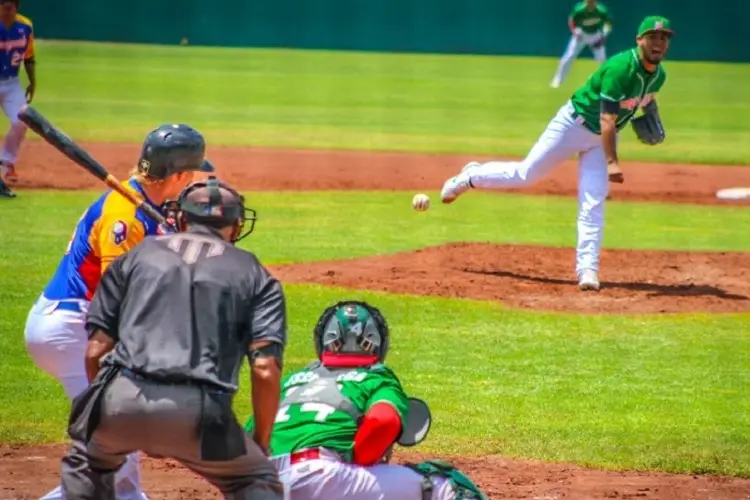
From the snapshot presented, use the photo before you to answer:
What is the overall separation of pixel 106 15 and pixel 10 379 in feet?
112

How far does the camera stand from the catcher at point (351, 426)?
4441 millimetres

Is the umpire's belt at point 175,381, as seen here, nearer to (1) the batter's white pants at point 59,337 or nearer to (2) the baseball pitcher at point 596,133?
Answer: (1) the batter's white pants at point 59,337

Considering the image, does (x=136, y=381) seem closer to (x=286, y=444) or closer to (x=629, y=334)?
(x=286, y=444)

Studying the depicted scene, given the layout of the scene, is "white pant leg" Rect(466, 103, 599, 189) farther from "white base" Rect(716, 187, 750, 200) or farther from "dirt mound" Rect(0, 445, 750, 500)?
"white base" Rect(716, 187, 750, 200)

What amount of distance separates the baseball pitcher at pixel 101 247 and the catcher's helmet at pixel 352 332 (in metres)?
0.78

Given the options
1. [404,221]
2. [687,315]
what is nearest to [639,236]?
[404,221]

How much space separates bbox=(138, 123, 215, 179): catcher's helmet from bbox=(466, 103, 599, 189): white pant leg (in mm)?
5564

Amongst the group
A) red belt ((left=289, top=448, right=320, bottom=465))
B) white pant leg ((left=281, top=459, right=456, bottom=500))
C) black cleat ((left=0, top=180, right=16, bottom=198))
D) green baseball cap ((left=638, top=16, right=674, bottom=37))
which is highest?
green baseball cap ((left=638, top=16, right=674, bottom=37))

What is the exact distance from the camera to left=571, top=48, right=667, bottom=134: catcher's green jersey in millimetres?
9914

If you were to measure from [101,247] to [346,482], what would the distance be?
126cm

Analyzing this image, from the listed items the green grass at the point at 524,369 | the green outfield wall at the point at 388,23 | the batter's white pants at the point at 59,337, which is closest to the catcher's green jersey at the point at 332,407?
the batter's white pants at the point at 59,337

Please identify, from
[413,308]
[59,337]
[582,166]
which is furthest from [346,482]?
[582,166]

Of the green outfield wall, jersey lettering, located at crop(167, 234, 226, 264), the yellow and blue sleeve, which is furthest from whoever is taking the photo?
the green outfield wall

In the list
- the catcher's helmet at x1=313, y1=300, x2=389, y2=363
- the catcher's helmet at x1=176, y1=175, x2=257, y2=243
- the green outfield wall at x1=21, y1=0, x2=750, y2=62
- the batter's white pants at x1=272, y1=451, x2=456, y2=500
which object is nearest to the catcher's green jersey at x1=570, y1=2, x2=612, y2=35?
the green outfield wall at x1=21, y1=0, x2=750, y2=62
